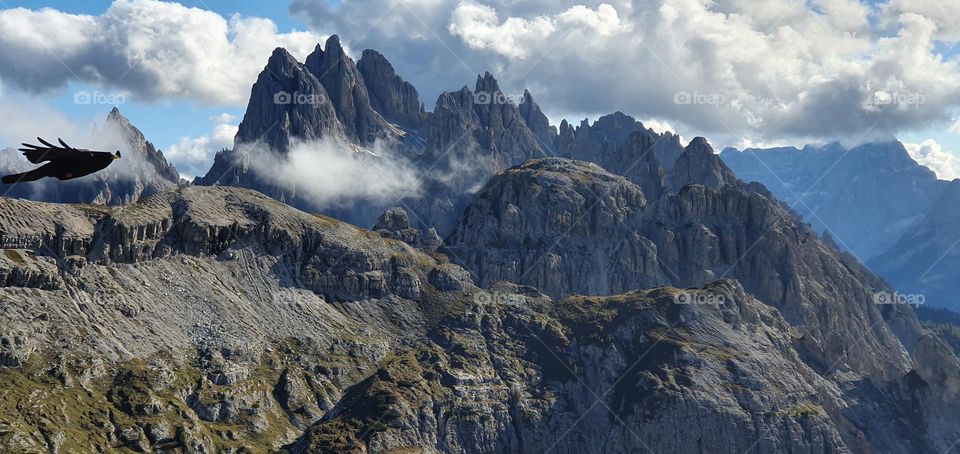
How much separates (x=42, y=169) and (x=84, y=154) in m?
2.77

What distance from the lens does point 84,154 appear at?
62.8 meters

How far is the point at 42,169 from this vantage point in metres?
63.5
